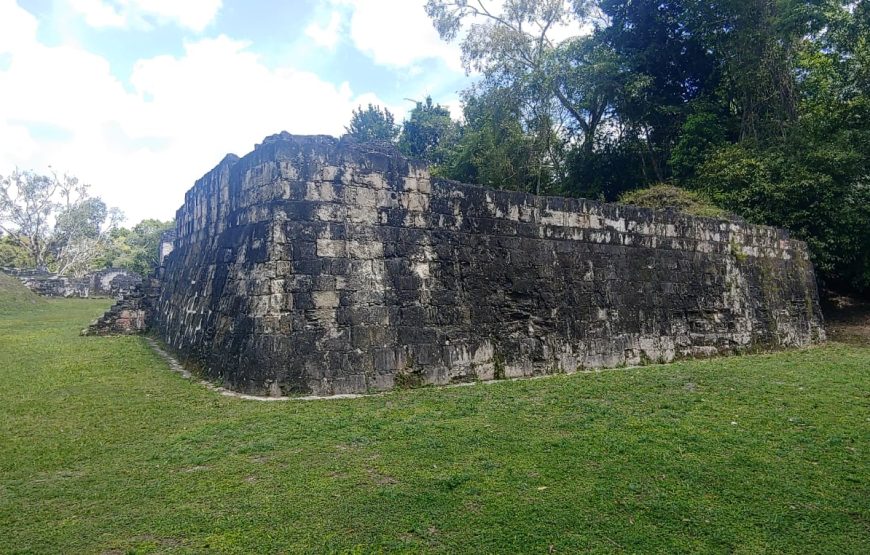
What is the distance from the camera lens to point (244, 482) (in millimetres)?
4418

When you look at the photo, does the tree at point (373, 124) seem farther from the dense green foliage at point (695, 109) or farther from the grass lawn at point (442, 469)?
the grass lawn at point (442, 469)

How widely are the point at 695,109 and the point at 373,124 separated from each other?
22629mm

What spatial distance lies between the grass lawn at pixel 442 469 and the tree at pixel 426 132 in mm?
29711

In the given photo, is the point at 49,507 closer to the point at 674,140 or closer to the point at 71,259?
the point at 674,140

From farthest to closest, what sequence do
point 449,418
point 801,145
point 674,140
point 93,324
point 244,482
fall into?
1. point 674,140
2. point 801,145
3. point 93,324
4. point 449,418
5. point 244,482

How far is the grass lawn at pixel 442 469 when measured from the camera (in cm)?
361

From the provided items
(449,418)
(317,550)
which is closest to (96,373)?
(449,418)

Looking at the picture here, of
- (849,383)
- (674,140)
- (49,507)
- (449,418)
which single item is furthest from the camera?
(674,140)

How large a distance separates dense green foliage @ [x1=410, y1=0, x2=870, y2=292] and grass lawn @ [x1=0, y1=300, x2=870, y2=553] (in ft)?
36.9

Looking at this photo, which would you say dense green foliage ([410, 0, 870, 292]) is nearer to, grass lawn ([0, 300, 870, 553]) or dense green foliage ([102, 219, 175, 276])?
grass lawn ([0, 300, 870, 553])

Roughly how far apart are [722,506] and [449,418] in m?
2.85

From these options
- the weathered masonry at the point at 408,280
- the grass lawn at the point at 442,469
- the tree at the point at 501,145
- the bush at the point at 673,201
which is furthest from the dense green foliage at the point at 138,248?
the grass lawn at the point at 442,469

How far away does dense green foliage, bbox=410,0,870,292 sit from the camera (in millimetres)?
16578

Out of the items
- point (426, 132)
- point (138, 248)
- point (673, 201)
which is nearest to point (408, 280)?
point (673, 201)
